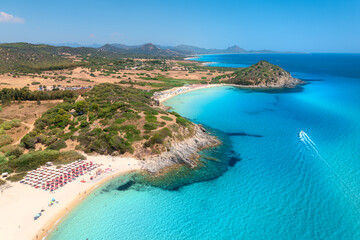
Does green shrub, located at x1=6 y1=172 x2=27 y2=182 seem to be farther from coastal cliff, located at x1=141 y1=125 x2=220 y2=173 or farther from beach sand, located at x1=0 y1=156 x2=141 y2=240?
coastal cliff, located at x1=141 y1=125 x2=220 y2=173

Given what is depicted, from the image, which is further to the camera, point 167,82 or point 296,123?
point 167,82

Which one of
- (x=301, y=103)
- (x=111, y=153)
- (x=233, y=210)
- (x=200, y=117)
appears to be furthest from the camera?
(x=301, y=103)

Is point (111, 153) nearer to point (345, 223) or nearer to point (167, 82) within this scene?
point (345, 223)

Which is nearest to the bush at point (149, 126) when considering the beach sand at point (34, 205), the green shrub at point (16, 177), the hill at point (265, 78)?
the beach sand at point (34, 205)

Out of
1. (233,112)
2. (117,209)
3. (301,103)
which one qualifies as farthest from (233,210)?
(301,103)

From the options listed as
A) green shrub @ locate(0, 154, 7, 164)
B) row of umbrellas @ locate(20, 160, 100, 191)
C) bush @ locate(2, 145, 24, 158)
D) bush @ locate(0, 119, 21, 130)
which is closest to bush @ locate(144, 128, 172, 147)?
row of umbrellas @ locate(20, 160, 100, 191)

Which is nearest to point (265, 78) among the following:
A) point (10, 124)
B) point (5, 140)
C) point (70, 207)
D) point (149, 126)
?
point (149, 126)

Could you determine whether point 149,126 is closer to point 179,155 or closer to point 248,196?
point 179,155

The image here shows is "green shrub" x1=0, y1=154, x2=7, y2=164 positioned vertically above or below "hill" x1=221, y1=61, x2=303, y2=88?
below
